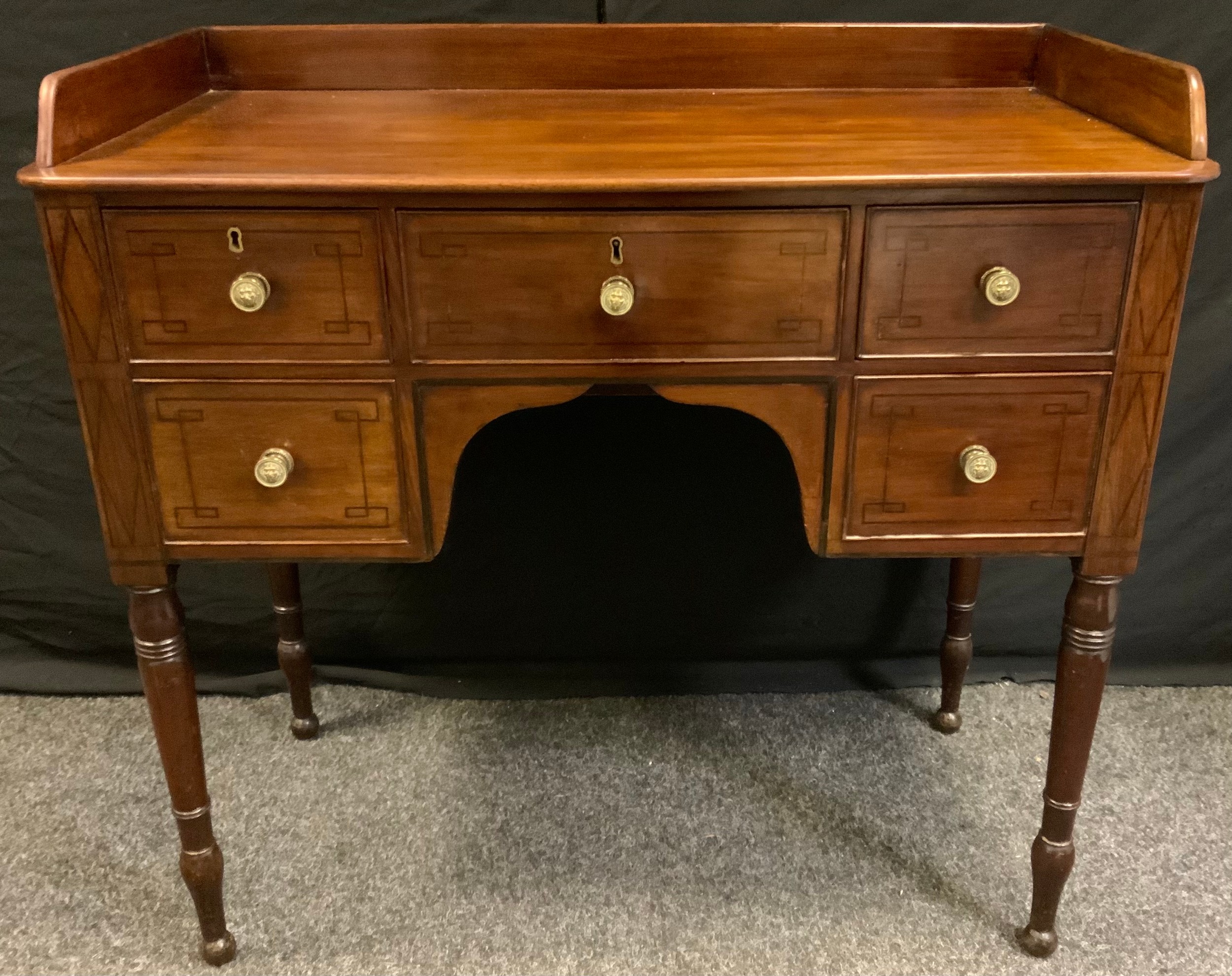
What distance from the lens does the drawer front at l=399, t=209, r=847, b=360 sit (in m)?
1.10

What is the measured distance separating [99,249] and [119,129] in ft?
0.70

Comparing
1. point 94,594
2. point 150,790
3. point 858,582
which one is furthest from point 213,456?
point 858,582

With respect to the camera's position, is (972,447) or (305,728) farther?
(305,728)

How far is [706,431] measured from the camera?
1.87 meters

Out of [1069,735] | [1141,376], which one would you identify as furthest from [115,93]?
[1069,735]

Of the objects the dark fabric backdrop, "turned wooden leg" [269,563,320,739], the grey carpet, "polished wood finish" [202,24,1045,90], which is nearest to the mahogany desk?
"polished wood finish" [202,24,1045,90]

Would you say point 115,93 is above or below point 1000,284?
above

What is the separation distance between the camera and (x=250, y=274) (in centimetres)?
111

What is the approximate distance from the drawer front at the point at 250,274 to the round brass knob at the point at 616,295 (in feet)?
0.73

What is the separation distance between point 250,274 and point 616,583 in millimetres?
1000

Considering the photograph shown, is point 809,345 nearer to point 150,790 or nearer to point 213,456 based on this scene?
point 213,456

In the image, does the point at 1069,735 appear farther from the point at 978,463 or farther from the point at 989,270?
the point at 989,270

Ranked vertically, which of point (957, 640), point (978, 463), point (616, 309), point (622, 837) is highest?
point (616, 309)

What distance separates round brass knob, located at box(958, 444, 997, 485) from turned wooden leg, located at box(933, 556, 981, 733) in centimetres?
61
